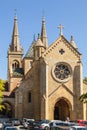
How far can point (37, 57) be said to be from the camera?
80.8 metres

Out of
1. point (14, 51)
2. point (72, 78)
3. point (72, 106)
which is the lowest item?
point (72, 106)

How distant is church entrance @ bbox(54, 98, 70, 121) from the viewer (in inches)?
3207

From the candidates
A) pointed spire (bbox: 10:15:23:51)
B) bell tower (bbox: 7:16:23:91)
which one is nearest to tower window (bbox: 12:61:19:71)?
bell tower (bbox: 7:16:23:91)

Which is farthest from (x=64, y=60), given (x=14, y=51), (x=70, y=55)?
(x=14, y=51)

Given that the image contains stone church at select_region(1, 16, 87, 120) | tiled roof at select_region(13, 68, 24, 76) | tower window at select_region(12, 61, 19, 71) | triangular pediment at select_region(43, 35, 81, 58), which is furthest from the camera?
tower window at select_region(12, 61, 19, 71)

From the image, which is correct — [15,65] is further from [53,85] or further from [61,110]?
[53,85]

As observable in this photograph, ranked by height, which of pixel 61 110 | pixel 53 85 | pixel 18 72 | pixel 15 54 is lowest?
pixel 61 110

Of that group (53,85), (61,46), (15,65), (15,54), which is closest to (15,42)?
(15,54)

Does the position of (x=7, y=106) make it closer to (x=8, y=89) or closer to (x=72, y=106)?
(x=8, y=89)

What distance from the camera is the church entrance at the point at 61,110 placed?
267 feet

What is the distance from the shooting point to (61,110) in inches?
3295

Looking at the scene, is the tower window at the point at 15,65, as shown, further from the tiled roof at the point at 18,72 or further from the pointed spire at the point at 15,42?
the tiled roof at the point at 18,72

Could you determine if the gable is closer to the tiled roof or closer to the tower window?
the tiled roof

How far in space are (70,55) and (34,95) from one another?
409 inches
